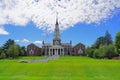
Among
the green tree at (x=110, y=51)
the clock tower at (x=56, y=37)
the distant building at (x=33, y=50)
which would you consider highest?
the clock tower at (x=56, y=37)

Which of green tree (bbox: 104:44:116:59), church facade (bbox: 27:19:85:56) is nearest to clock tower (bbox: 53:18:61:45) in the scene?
church facade (bbox: 27:19:85:56)

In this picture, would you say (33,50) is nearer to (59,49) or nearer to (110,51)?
(59,49)

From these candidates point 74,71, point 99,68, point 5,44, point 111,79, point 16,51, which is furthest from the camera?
point 5,44

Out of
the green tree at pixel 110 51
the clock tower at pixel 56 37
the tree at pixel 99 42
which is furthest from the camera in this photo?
the clock tower at pixel 56 37

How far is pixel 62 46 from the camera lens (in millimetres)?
186375

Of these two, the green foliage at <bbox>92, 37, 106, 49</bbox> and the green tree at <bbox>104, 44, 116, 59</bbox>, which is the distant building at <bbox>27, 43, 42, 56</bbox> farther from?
the green tree at <bbox>104, 44, 116, 59</bbox>

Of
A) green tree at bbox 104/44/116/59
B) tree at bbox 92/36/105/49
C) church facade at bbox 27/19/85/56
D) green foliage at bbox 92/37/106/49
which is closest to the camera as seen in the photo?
green tree at bbox 104/44/116/59

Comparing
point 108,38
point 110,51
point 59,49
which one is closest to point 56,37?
point 59,49

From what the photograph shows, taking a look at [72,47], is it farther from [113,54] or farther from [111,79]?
[111,79]

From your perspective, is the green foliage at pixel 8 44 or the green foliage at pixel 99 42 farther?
the green foliage at pixel 8 44

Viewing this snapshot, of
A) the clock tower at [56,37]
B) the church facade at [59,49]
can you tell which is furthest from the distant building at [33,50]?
the clock tower at [56,37]

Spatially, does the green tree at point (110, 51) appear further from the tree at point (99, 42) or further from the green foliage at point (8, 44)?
the green foliage at point (8, 44)

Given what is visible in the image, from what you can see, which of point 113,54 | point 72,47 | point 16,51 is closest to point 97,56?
point 113,54

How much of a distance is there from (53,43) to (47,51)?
7496mm
